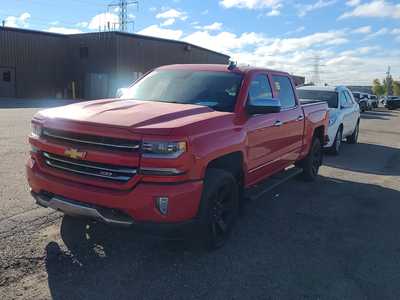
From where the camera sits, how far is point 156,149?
11.8 ft

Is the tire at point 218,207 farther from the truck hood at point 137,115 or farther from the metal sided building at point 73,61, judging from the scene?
the metal sided building at point 73,61

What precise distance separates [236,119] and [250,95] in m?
0.64

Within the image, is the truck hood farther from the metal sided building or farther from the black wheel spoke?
the metal sided building

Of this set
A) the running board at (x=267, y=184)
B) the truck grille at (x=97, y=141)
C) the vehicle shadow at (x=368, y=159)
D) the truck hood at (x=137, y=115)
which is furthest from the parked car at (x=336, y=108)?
the truck grille at (x=97, y=141)

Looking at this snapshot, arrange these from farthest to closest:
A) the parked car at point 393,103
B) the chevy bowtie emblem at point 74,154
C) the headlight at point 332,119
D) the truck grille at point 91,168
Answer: the parked car at point 393,103, the headlight at point 332,119, the chevy bowtie emblem at point 74,154, the truck grille at point 91,168

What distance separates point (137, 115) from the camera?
4.02 m

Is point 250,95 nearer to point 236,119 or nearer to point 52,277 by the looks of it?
point 236,119

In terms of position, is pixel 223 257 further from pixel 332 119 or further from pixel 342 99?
pixel 342 99

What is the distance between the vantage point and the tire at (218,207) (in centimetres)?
403

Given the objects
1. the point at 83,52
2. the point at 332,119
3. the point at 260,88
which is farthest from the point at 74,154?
the point at 83,52

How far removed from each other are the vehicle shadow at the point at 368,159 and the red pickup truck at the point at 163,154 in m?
4.79

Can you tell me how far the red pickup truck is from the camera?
11.9 feet

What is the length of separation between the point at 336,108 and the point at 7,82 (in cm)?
3432

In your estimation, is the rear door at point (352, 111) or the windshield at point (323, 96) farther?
the rear door at point (352, 111)
